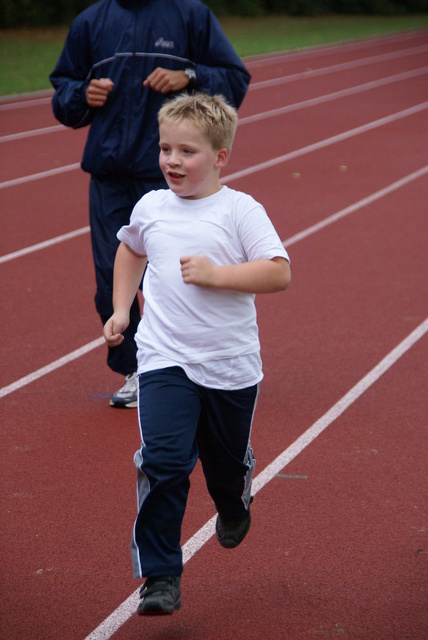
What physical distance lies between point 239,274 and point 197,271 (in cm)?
14

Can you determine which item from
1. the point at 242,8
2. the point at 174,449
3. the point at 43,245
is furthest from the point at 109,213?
the point at 242,8

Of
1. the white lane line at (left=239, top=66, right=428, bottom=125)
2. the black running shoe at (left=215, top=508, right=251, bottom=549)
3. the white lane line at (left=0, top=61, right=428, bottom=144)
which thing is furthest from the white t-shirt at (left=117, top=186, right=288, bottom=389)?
the white lane line at (left=239, top=66, right=428, bottom=125)

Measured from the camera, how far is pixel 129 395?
5.64 meters

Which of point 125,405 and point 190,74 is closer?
point 190,74

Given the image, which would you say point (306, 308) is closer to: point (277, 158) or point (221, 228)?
point (221, 228)

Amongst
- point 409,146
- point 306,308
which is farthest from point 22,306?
point 409,146

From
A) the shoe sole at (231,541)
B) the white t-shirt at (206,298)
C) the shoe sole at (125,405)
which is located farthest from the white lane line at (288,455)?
the shoe sole at (125,405)

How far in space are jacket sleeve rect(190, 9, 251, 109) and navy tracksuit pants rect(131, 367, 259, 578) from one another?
219cm

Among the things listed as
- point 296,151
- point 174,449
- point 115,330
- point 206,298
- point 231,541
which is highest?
point 206,298

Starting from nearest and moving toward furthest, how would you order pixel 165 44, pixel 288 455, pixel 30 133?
pixel 288 455
pixel 165 44
pixel 30 133

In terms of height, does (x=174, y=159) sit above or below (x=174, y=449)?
above

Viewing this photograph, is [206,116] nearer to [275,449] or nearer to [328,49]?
[275,449]

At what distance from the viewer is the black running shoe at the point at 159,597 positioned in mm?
3178

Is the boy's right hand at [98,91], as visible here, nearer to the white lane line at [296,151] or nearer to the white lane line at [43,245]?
the white lane line at [43,245]
